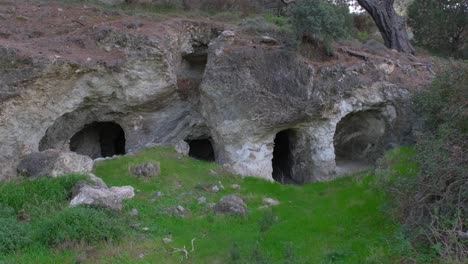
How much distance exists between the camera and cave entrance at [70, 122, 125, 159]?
1981 cm

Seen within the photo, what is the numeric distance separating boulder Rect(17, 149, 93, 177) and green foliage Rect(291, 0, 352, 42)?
8555 mm

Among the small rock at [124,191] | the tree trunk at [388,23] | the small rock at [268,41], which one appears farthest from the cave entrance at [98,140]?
the tree trunk at [388,23]

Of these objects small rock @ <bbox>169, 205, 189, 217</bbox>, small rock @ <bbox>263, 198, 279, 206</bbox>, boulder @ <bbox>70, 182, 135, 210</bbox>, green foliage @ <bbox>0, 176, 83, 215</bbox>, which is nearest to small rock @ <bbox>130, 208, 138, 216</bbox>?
boulder @ <bbox>70, 182, 135, 210</bbox>

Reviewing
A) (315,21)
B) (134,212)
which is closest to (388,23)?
(315,21)

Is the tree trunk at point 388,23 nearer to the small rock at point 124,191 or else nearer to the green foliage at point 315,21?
the green foliage at point 315,21

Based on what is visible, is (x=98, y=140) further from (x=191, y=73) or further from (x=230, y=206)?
(x=230, y=206)

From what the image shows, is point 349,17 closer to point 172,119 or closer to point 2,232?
point 172,119

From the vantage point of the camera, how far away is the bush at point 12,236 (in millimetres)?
10141

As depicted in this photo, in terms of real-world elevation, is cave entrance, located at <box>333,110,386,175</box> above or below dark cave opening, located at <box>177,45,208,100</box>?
below

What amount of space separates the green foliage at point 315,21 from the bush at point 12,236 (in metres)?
11.1

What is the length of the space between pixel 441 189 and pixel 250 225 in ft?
14.4

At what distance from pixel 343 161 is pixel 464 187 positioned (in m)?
10.6

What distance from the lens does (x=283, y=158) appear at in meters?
20.6

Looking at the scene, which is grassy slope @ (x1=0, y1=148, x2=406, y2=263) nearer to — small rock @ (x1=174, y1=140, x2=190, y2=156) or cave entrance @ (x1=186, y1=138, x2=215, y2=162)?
small rock @ (x1=174, y1=140, x2=190, y2=156)
